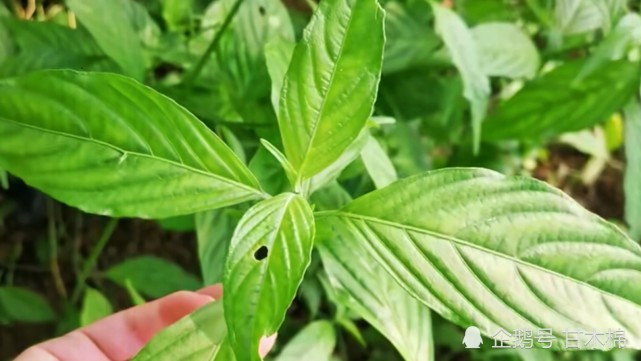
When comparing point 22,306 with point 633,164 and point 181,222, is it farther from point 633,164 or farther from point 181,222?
point 633,164

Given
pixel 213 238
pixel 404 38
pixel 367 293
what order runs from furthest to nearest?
pixel 404 38
pixel 213 238
pixel 367 293

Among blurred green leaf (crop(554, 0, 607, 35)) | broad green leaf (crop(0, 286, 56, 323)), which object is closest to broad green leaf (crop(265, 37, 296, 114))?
blurred green leaf (crop(554, 0, 607, 35))

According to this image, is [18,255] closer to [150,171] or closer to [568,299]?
[150,171]

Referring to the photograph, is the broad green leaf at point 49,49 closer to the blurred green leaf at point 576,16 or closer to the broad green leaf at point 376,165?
the broad green leaf at point 376,165

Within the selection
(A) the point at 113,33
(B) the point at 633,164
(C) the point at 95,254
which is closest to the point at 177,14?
(A) the point at 113,33

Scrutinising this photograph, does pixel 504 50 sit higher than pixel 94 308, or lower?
higher

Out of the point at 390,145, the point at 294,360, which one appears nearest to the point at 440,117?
the point at 390,145

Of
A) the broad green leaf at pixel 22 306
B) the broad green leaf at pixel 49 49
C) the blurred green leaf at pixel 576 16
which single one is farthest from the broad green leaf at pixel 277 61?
the broad green leaf at pixel 22 306
